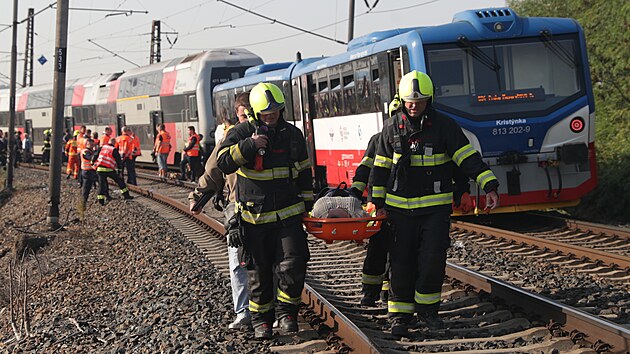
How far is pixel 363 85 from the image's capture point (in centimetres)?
1494

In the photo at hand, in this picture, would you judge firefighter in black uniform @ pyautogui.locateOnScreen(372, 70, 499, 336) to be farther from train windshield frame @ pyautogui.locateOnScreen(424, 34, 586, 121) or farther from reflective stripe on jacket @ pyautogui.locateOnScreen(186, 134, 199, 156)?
reflective stripe on jacket @ pyautogui.locateOnScreen(186, 134, 199, 156)

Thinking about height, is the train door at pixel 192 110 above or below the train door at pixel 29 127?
above

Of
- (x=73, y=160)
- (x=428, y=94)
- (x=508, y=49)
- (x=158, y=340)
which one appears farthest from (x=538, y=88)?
(x=73, y=160)

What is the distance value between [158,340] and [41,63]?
170 feet

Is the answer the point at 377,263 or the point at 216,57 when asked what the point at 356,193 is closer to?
the point at 377,263

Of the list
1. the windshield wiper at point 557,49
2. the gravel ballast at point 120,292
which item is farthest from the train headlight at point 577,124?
the gravel ballast at point 120,292

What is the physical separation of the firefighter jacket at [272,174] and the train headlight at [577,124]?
701cm

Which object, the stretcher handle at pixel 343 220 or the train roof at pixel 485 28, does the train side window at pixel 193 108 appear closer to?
the train roof at pixel 485 28

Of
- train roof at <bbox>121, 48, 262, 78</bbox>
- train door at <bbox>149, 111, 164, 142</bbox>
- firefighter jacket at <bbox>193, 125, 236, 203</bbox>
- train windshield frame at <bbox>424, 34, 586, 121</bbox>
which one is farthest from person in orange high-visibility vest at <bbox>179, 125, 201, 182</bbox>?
firefighter jacket at <bbox>193, 125, 236, 203</bbox>

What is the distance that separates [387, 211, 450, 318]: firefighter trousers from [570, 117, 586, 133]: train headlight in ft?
21.5

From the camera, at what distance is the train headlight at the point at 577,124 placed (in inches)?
497

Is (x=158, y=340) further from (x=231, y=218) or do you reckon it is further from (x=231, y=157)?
(x=231, y=157)

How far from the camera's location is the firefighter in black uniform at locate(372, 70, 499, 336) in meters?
6.54

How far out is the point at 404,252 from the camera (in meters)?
6.72
